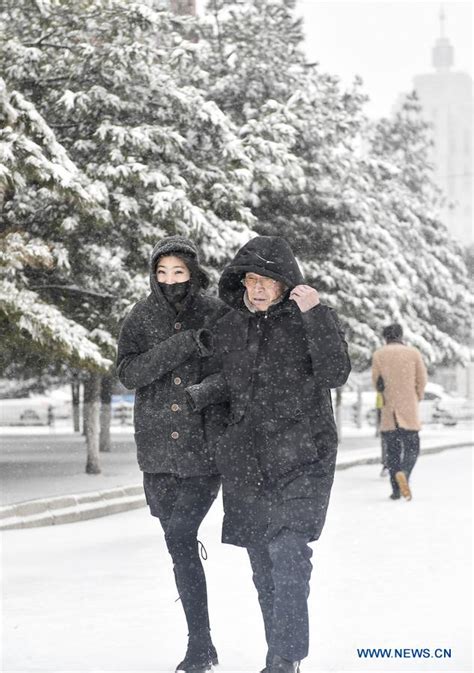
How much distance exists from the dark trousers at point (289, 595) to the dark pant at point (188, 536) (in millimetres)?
548

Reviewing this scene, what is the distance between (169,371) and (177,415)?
20 centimetres

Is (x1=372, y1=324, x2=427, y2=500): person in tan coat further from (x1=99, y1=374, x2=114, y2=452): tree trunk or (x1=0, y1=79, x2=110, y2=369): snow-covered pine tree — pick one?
(x1=99, y1=374, x2=114, y2=452): tree trunk

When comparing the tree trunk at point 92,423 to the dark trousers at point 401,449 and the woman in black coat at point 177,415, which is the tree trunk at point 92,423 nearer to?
the dark trousers at point 401,449

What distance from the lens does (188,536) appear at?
6008mm

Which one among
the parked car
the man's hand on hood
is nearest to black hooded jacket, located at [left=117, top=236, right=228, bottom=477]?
the man's hand on hood

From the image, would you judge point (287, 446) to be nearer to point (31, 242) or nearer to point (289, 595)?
point (289, 595)

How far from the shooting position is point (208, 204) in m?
17.3

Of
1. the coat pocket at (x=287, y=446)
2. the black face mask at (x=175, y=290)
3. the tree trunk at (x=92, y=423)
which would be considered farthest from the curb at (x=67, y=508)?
the coat pocket at (x=287, y=446)

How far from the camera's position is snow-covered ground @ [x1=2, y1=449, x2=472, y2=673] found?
21.3ft

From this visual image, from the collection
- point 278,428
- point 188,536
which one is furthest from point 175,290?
point 188,536

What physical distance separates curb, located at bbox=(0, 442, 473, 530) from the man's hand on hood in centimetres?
748

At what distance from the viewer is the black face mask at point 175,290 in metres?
6.13

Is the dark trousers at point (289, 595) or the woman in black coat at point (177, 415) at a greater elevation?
Answer: the woman in black coat at point (177, 415)

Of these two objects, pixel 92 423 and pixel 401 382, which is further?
pixel 92 423
